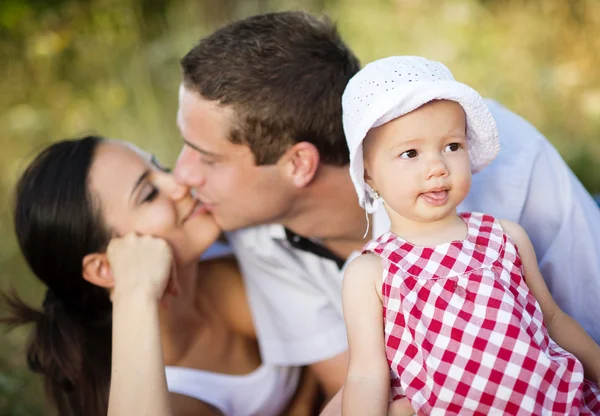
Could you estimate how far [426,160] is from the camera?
74.1 inches

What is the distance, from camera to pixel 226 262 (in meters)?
3.51

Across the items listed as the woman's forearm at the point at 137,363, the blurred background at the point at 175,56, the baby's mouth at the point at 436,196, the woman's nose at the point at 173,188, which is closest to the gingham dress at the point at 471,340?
the baby's mouth at the point at 436,196

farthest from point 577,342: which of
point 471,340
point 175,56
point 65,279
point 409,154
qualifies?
point 175,56

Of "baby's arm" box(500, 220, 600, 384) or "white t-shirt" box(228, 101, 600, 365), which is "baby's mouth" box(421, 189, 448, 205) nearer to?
"baby's arm" box(500, 220, 600, 384)

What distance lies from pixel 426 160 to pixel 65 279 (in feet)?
5.66

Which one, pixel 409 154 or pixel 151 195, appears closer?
pixel 409 154

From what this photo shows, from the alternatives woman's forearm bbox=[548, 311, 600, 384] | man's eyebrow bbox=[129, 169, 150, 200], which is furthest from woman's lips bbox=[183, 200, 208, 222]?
woman's forearm bbox=[548, 311, 600, 384]

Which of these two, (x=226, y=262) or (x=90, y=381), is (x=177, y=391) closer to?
(x=90, y=381)

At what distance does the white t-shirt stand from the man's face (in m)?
0.27

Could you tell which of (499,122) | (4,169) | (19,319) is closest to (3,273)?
(4,169)

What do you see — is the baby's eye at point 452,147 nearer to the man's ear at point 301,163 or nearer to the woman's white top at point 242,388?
the man's ear at point 301,163

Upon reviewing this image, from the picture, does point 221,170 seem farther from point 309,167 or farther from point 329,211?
point 329,211

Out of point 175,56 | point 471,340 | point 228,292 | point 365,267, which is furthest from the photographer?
point 175,56

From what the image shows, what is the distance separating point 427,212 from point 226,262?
1.75 meters
